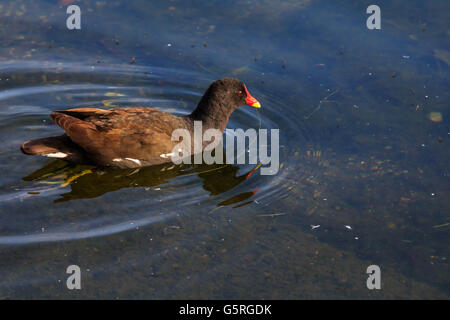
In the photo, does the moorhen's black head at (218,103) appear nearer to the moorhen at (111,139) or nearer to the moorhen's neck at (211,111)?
the moorhen's neck at (211,111)

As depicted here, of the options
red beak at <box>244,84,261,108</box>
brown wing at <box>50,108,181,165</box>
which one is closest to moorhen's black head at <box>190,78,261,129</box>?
red beak at <box>244,84,261,108</box>

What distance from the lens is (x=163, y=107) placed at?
8023 millimetres

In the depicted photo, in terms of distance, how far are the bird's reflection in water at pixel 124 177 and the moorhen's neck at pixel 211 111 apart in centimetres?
57

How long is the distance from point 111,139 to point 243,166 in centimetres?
161

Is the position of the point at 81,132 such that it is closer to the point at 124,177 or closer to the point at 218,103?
the point at 124,177

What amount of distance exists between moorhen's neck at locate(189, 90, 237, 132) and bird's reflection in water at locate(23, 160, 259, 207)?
1.88 feet

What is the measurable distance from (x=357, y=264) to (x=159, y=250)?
1.88m

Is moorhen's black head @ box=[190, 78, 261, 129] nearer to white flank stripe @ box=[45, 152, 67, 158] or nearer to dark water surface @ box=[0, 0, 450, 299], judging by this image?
dark water surface @ box=[0, 0, 450, 299]

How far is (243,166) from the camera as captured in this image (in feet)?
22.6

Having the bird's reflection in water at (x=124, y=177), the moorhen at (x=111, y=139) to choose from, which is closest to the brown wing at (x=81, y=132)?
the moorhen at (x=111, y=139)

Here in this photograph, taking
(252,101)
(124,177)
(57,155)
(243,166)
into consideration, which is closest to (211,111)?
(252,101)

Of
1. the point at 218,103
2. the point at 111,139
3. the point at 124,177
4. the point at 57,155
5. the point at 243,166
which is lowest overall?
the point at 124,177

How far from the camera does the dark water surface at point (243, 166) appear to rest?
5195 mm
